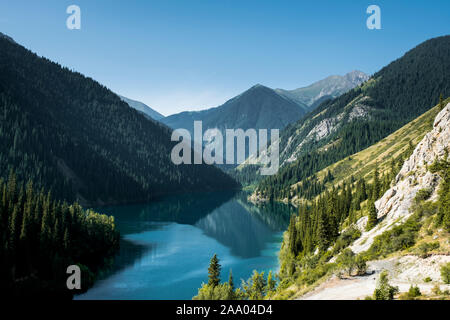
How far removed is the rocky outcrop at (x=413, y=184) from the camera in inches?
2092

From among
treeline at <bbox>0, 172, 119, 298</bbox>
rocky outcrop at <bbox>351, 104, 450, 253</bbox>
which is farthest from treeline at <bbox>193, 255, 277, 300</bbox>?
treeline at <bbox>0, 172, 119, 298</bbox>

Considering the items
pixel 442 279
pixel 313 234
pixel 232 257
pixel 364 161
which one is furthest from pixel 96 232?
pixel 364 161

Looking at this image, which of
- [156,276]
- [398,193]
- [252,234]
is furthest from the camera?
[252,234]

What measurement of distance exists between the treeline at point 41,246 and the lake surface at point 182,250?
6.71 meters

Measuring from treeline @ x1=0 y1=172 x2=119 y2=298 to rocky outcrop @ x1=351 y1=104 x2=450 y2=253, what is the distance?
181ft

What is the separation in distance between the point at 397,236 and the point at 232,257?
192 ft

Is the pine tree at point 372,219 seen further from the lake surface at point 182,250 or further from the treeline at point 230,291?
A: the lake surface at point 182,250

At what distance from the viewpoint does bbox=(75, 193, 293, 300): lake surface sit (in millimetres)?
70812

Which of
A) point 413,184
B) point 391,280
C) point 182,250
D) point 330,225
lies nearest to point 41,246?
point 182,250

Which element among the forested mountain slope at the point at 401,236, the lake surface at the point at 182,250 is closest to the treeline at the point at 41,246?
the lake surface at the point at 182,250

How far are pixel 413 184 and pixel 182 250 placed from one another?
69530 mm

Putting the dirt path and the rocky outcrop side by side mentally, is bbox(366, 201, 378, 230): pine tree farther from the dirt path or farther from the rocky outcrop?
the dirt path
